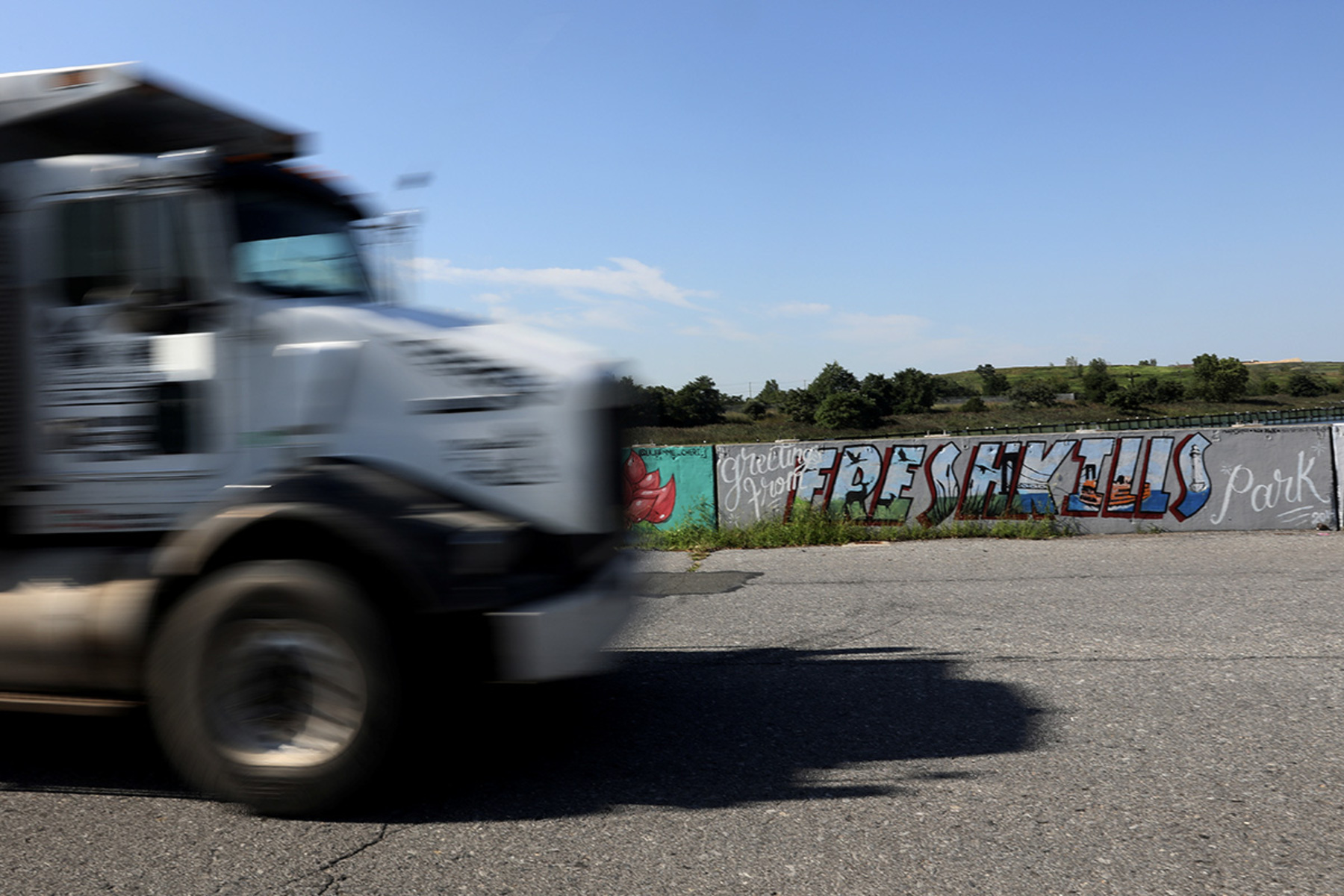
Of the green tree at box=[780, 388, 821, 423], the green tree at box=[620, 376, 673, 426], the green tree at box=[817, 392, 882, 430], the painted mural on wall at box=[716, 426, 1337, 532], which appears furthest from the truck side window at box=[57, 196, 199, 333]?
the green tree at box=[780, 388, 821, 423]

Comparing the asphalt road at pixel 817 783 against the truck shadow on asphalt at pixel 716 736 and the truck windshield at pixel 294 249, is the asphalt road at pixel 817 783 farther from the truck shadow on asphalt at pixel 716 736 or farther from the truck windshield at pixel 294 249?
the truck windshield at pixel 294 249

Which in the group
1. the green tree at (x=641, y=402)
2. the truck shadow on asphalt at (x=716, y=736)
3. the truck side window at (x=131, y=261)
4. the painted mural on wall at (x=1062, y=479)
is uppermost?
the truck side window at (x=131, y=261)

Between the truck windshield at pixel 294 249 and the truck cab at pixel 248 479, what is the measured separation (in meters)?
0.02

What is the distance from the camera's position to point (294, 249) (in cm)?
443

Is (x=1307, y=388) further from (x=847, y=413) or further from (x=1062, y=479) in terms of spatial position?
(x=1062, y=479)

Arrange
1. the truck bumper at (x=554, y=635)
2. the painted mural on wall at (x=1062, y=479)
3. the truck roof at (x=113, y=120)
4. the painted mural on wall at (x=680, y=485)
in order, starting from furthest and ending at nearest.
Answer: the painted mural on wall at (x=680, y=485) → the painted mural on wall at (x=1062, y=479) → the truck roof at (x=113, y=120) → the truck bumper at (x=554, y=635)

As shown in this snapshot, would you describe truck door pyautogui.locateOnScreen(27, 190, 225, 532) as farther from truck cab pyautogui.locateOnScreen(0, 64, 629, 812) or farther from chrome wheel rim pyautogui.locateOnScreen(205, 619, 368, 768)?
chrome wheel rim pyautogui.locateOnScreen(205, 619, 368, 768)

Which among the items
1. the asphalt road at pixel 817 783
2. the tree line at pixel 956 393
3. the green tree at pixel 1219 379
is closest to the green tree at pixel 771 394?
the tree line at pixel 956 393

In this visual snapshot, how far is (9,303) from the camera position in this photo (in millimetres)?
4062

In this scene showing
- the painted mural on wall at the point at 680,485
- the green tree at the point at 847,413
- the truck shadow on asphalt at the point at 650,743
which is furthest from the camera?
the green tree at the point at 847,413

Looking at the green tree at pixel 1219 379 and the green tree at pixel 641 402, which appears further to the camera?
the green tree at pixel 1219 379

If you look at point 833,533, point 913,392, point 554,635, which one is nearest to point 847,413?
point 913,392

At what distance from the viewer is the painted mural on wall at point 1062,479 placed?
45.8 ft

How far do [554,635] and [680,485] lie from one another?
1239 centimetres
